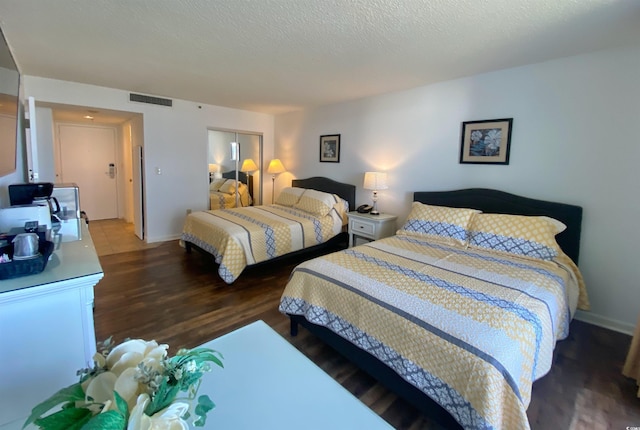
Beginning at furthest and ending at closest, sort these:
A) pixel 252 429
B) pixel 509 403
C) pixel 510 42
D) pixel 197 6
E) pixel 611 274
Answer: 1. pixel 611 274
2. pixel 510 42
3. pixel 197 6
4. pixel 509 403
5. pixel 252 429

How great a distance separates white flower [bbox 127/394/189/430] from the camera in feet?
1.69

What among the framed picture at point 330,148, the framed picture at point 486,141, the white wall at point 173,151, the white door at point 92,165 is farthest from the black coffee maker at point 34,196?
the white door at point 92,165

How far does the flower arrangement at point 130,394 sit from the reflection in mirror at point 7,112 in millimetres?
1897

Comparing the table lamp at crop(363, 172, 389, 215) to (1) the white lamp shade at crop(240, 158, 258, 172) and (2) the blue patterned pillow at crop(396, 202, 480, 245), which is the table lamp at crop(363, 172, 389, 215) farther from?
(1) the white lamp shade at crop(240, 158, 258, 172)

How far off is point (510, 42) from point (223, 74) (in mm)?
2749

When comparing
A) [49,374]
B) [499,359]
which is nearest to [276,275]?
[49,374]

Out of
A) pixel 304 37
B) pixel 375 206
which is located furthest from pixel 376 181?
pixel 304 37

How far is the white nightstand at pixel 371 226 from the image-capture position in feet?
12.5

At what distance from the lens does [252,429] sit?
79cm

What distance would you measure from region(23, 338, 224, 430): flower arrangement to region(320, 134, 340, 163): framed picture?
434 centimetres

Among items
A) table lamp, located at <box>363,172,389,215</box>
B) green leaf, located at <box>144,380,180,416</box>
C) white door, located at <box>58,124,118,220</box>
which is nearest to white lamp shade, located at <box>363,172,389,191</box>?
table lamp, located at <box>363,172,389,215</box>

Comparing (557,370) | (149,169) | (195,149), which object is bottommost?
(557,370)

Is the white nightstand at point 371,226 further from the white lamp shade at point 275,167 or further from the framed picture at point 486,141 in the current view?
the white lamp shade at point 275,167

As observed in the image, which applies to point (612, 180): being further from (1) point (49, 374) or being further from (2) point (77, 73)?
(2) point (77, 73)
